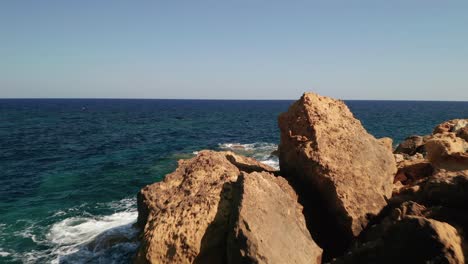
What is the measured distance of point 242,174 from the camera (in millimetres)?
9211

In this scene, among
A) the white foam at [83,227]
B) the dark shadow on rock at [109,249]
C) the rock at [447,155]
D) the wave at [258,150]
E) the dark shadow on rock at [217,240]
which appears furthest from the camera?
the wave at [258,150]

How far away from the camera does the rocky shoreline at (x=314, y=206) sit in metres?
6.95

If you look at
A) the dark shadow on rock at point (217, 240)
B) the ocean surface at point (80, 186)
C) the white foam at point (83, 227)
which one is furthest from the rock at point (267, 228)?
the white foam at point (83, 227)

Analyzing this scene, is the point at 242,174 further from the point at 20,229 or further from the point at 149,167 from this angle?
the point at 149,167

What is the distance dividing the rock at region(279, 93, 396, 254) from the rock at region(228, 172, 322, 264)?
44.4 inches

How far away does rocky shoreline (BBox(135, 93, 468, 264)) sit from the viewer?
6953 millimetres

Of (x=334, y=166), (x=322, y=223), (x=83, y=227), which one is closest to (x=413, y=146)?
(x=334, y=166)

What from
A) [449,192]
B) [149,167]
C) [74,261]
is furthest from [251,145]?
Result: [449,192]

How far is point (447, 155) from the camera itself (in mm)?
12438

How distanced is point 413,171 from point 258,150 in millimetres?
25173

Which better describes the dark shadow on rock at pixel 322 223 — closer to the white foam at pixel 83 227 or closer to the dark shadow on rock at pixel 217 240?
the dark shadow on rock at pixel 217 240

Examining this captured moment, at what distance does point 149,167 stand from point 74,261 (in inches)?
661

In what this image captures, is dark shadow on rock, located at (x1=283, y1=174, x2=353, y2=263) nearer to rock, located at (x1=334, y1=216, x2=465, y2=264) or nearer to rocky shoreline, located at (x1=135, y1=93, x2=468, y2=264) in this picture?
rocky shoreline, located at (x1=135, y1=93, x2=468, y2=264)

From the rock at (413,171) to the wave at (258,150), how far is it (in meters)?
15.8
